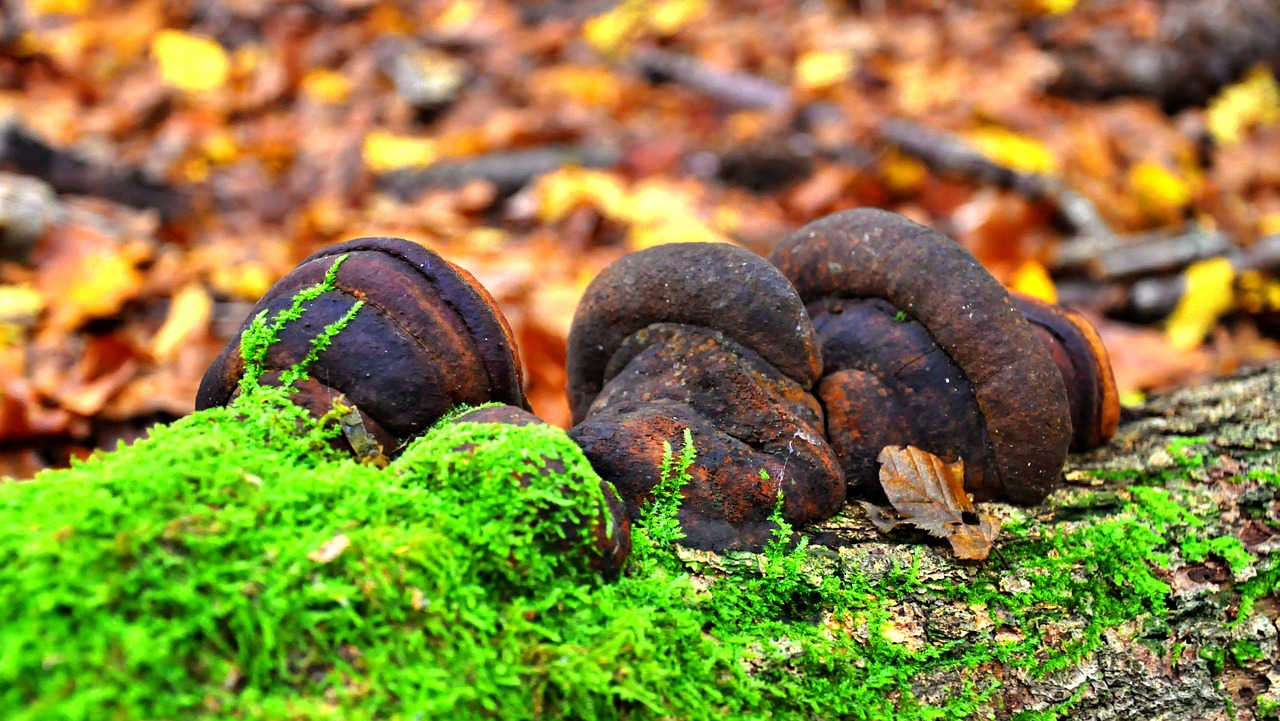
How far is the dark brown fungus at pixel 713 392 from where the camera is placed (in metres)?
1.82

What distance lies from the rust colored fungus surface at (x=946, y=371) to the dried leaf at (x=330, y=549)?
1.22 m

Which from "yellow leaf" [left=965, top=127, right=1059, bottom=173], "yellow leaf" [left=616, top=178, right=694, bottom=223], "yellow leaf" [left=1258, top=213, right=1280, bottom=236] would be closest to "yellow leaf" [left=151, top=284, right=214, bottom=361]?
"yellow leaf" [left=616, top=178, right=694, bottom=223]

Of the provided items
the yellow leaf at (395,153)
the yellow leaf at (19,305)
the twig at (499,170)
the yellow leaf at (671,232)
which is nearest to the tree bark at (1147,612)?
the yellow leaf at (671,232)

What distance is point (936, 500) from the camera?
2.01 metres

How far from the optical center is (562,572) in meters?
1.52

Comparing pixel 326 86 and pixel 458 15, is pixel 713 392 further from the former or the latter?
pixel 458 15

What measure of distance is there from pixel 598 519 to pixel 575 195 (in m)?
4.63

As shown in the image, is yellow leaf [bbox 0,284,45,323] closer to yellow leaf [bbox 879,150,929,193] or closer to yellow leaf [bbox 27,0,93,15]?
yellow leaf [bbox 879,150,929,193]

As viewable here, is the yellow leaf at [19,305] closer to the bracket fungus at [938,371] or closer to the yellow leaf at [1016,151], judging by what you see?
the bracket fungus at [938,371]

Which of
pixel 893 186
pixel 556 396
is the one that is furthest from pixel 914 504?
pixel 893 186

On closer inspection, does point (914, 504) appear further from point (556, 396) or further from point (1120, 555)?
point (556, 396)

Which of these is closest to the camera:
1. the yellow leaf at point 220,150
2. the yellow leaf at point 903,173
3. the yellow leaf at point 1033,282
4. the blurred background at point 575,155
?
the blurred background at point 575,155

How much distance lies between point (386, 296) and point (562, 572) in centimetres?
68

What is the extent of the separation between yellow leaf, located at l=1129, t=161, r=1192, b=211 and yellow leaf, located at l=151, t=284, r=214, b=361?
5663 mm
